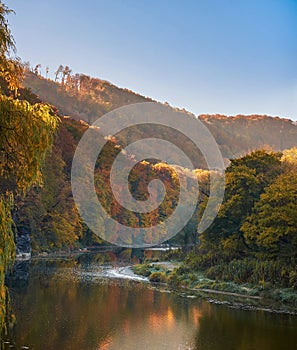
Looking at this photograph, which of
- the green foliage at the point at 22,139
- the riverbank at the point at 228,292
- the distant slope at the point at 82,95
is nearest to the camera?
the green foliage at the point at 22,139

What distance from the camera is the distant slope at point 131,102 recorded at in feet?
459

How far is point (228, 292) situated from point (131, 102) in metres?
154

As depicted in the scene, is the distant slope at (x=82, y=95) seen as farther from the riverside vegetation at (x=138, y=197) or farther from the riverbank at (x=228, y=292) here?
the riverbank at (x=228, y=292)

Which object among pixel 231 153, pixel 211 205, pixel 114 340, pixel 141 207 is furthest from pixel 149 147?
pixel 114 340

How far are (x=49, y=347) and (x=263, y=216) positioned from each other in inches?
628

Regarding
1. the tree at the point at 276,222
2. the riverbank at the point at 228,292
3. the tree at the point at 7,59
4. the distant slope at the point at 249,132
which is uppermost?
the distant slope at the point at 249,132

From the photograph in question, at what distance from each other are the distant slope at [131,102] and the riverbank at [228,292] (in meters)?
106

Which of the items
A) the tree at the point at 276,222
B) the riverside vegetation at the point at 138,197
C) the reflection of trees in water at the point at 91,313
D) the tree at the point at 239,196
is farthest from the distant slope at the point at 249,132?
the reflection of trees in water at the point at 91,313

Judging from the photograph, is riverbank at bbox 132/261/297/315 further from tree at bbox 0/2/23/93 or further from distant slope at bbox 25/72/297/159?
distant slope at bbox 25/72/297/159

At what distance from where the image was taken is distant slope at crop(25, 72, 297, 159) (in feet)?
459

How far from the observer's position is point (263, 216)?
2692 centimetres

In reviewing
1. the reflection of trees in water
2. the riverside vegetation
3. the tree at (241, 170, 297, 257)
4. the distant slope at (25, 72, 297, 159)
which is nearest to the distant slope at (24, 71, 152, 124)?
the distant slope at (25, 72, 297, 159)

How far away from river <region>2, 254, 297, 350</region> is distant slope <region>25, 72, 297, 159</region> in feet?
357

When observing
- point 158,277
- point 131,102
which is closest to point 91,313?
point 158,277
